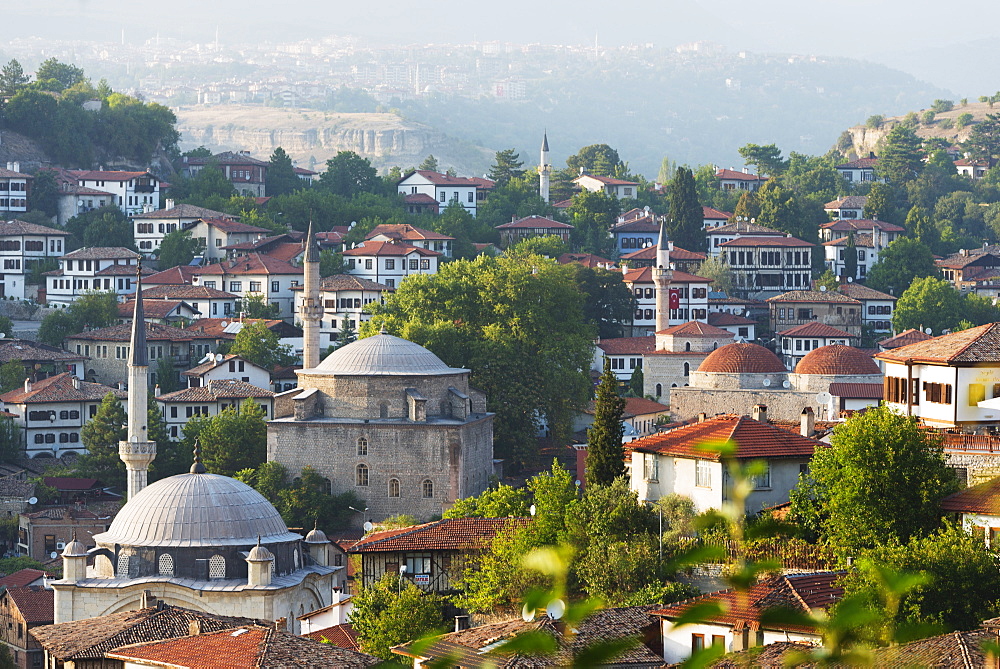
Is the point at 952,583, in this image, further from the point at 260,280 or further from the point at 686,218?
the point at 686,218

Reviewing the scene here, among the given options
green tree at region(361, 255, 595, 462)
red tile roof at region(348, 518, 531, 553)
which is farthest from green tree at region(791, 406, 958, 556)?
green tree at region(361, 255, 595, 462)

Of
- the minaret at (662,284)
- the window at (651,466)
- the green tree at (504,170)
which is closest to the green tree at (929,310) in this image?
the minaret at (662,284)

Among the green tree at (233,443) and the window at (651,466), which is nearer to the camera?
the window at (651,466)

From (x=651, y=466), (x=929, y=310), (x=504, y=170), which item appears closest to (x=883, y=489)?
(x=651, y=466)

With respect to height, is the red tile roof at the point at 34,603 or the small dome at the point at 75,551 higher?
the small dome at the point at 75,551

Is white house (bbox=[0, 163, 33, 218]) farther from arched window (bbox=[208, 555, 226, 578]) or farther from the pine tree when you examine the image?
the pine tree

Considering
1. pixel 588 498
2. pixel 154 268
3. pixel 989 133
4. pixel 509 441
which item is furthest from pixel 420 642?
pixel 989 133

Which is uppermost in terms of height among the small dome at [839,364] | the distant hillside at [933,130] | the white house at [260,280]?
the distant hillside at [933,130]

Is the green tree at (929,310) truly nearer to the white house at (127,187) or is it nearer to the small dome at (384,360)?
the small dome at (384,360)
